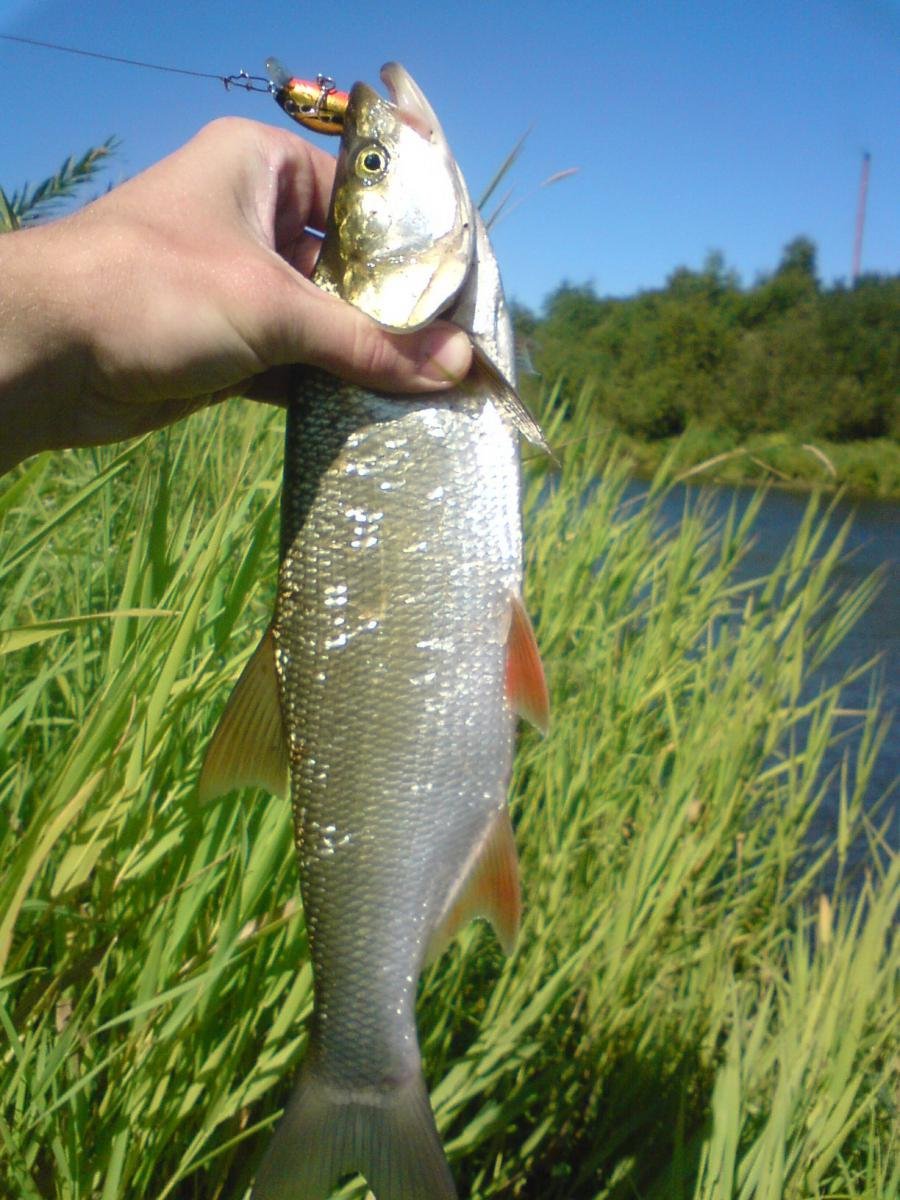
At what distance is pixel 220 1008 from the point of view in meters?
1.84

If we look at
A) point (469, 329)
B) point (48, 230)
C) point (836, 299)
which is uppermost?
point (836, 299)

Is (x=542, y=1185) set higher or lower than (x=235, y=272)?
lower

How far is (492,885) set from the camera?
159 centimetres

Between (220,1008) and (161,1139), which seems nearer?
(161,1139)

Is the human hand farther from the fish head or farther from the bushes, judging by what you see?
the bushes

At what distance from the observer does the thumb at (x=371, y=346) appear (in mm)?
1554

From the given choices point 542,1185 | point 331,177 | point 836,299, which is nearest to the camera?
point 331,177

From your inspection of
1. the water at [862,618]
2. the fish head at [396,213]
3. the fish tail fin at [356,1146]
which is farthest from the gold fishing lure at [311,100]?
the water at [862,618]

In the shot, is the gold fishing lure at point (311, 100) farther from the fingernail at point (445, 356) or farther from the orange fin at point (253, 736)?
the orange fin at point (253, 736)

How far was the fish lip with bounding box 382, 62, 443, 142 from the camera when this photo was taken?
1685 millimetres

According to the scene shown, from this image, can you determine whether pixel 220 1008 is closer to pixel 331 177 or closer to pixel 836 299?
pixel 331 177

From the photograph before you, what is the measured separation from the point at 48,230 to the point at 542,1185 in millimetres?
2137

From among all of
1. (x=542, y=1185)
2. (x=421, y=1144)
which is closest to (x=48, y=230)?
(x=421, y=1144)

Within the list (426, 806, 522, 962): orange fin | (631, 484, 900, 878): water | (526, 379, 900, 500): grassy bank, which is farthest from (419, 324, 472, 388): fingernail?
(631, 484, 900, 878): water
